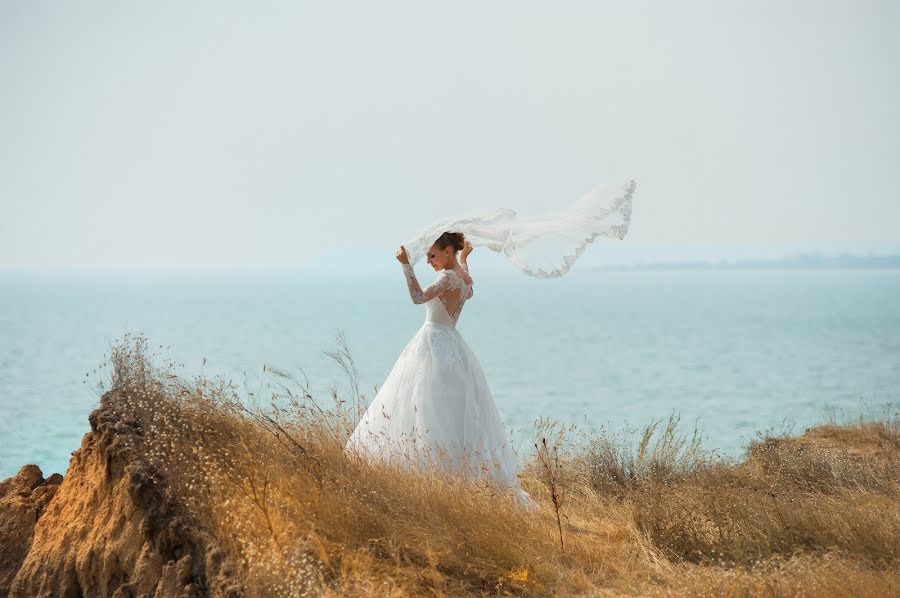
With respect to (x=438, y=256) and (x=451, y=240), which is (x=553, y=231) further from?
(x=438, y=256)

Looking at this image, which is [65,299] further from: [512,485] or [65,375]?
[512,485]

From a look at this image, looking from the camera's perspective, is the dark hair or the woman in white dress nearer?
the woman in white dress

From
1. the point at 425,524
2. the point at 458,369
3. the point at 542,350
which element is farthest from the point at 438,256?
the point at 542,350

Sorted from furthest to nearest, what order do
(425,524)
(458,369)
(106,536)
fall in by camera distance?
(458,369), (106,536), (425,524)

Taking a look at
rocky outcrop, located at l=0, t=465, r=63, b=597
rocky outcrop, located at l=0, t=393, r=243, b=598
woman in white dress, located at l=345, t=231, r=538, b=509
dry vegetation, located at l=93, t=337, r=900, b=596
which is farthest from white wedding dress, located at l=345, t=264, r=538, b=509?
rocky outcrop, located at l=0, t=465, r=63, b=597

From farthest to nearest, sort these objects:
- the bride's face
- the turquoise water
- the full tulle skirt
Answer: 1. the turquoise water
2. the bride's face
3. the full tulle skirt

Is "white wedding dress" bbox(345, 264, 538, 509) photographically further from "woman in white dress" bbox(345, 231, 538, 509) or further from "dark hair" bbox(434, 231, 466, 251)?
"dark hair" bbox(434, 231, 466, 251)

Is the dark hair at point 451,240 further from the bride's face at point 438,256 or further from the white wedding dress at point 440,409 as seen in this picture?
the white wedding dress at point 440,409

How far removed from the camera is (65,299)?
2923 inches

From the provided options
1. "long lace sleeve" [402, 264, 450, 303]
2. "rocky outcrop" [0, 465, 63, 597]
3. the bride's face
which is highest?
the bride's face

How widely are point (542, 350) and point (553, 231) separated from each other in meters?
40.8

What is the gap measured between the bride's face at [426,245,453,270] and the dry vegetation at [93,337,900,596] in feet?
4.40

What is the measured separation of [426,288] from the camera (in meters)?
6.48

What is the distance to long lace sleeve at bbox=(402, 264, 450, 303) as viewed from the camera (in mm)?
6336
